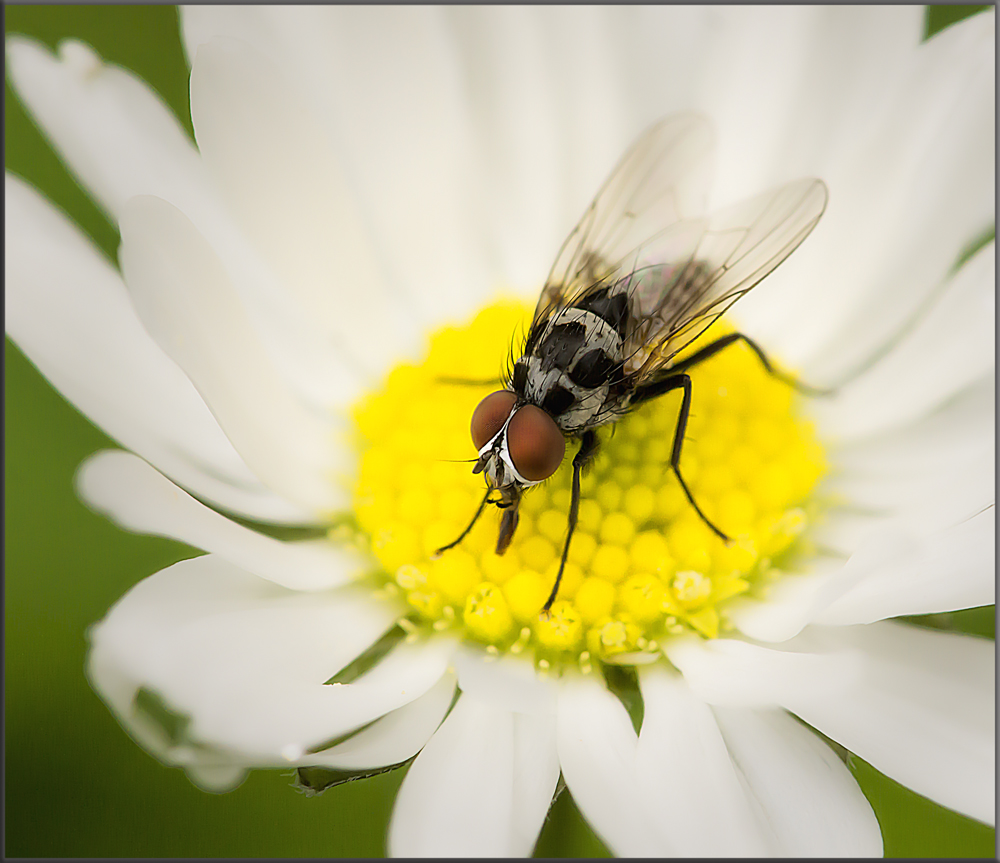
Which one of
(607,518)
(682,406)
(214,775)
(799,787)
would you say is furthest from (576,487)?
(214,775)

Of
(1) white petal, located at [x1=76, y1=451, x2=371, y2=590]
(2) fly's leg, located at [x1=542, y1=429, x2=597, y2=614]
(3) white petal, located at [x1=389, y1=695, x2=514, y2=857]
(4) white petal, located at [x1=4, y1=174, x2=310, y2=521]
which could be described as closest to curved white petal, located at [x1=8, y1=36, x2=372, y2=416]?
(4) white petal, located at [x1=4, y1=174, x2=310, y2=521]

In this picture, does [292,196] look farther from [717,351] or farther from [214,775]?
[214,775]

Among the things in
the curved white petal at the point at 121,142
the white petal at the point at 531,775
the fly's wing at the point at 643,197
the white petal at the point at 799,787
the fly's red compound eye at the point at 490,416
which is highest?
the curved white petal at the point at 121,142

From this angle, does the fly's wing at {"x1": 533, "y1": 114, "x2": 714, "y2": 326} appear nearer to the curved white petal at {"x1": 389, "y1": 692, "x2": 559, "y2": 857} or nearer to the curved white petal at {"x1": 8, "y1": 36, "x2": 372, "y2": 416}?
the curved white petal at {"x1": 8, "y1": 36, "x2": 372, "y2": 416}

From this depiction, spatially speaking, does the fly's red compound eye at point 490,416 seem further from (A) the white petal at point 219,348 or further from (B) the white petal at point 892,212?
(B) the white petal at point 892,212

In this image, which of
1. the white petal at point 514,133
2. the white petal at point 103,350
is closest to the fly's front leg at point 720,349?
the white petal at point 514,133

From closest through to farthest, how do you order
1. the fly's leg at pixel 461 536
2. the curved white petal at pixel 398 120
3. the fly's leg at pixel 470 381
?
the fly's leg at pixel 461 536
the fly's leg at pixel 470 381
the curved white petal at pixel 398 120
